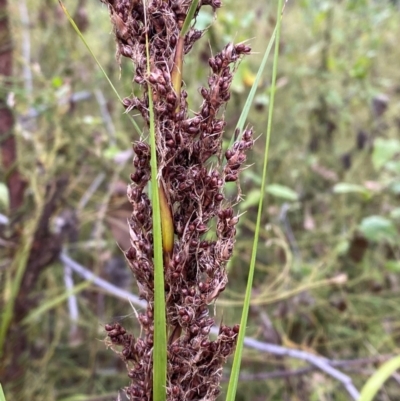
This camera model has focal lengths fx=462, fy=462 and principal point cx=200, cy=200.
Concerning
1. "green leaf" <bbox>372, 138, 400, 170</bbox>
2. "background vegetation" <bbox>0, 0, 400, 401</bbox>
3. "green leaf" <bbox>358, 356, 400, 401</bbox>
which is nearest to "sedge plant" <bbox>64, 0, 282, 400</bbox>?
"green leaf" <bbox>358, 356, 400, 401</bbox>

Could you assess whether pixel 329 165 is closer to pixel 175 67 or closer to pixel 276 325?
pixel 276 325

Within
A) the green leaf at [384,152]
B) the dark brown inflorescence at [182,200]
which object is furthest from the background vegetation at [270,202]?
the dark brown inflorescence at [182,200]

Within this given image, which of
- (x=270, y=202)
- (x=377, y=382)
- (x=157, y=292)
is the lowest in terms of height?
(x=377, y=382)

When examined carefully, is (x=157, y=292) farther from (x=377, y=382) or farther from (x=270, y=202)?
(x=270, y=202)

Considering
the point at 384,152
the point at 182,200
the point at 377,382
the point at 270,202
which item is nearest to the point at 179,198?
the point at 182,200

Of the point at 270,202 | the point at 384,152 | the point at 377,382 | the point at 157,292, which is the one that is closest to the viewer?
the point at 157,292

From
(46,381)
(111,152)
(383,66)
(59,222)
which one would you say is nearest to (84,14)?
(111,152)

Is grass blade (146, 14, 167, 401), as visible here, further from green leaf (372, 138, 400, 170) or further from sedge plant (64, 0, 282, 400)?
green leaf (372, 138, 400, 170)

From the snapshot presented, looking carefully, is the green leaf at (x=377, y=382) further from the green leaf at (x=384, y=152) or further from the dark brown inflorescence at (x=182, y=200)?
the green leaf at (x=384, y=152)
